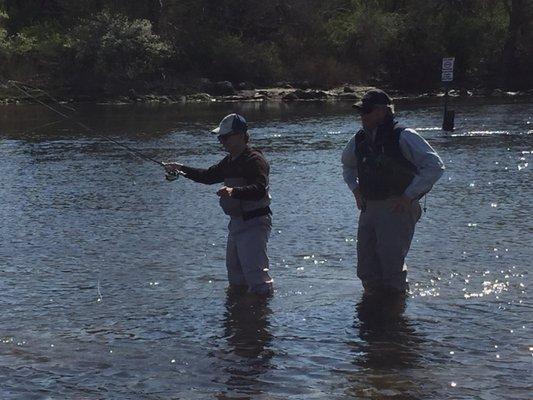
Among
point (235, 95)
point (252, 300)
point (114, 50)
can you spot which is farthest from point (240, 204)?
point (114, 50)

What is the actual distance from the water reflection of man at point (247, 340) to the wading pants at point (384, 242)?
96 cm

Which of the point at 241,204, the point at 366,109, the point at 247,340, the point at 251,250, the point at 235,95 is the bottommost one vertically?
the point at 247,340

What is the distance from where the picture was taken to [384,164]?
287 inches

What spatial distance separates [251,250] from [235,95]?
144ft

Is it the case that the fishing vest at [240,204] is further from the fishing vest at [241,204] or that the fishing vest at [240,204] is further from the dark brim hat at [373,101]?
the dark brim hat at [373,101]

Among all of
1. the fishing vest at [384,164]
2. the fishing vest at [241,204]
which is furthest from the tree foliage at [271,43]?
the fishing vest at [384,164]

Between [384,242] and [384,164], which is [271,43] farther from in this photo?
[384,164]

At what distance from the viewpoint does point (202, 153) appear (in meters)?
23.1

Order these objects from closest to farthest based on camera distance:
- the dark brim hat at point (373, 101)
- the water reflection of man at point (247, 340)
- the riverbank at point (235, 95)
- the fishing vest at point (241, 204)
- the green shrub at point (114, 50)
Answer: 1. the water reflection of man at point (247, 340)
2. the dark brim hat at point (373, 101)
3. the fishing vest at point (241, 204)
4. the riverbank at point (235, 95)
5. the green shrub at point (114, 50)

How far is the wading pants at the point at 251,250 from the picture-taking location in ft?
25.6

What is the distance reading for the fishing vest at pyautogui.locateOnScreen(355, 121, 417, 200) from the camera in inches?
285

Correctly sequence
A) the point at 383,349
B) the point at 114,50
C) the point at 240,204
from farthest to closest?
the point at 114,50 < the point at 240,204 < the point at 383,349

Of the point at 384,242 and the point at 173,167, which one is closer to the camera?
the point at 384,242

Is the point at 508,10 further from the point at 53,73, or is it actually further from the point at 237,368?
the point at 237,368
